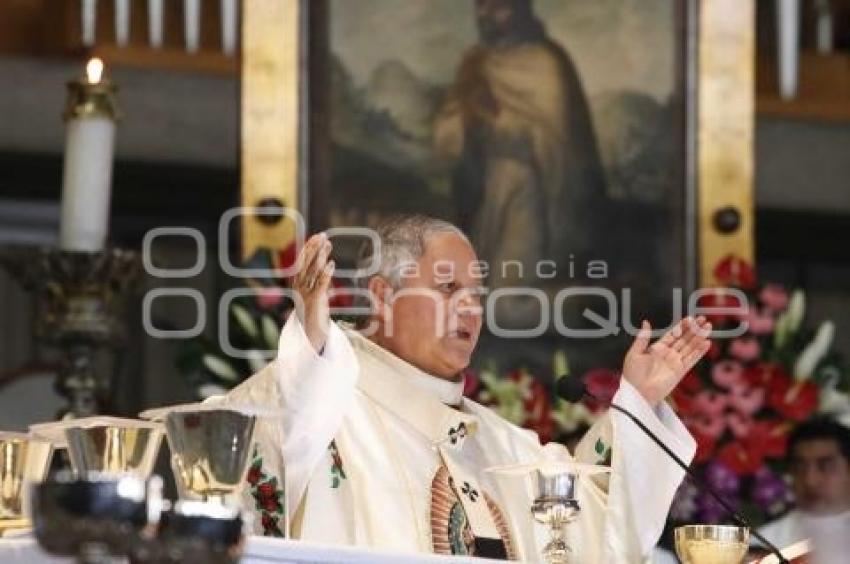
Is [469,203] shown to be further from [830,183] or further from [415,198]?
[830,183]

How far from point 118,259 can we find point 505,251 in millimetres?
2398

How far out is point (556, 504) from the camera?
523 cm

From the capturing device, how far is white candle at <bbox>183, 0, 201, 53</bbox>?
30.4 feet

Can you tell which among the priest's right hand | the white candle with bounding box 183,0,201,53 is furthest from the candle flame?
the white candle with bounding box 183,0,201,53

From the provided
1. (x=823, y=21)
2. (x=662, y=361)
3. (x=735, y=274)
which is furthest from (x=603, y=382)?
(x=823, y=21)

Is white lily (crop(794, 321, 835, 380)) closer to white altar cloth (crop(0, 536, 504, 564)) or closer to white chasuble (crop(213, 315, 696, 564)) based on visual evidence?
white chasuble (crop(213, 315, 696, 564))

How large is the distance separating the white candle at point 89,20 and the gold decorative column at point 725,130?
6.62ft

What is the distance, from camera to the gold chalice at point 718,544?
17.0ft

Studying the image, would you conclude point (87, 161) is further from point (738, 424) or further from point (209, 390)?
point (738, 424)

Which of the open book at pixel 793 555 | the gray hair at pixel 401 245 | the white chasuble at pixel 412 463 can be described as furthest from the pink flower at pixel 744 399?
the open book at pixel 793 555

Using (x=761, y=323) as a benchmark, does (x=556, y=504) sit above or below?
below

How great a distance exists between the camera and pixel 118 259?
688 cm

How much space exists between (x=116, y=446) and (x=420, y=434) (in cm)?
158

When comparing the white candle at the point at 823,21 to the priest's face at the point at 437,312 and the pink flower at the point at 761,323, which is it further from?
the priest's face at the point at 437,312
